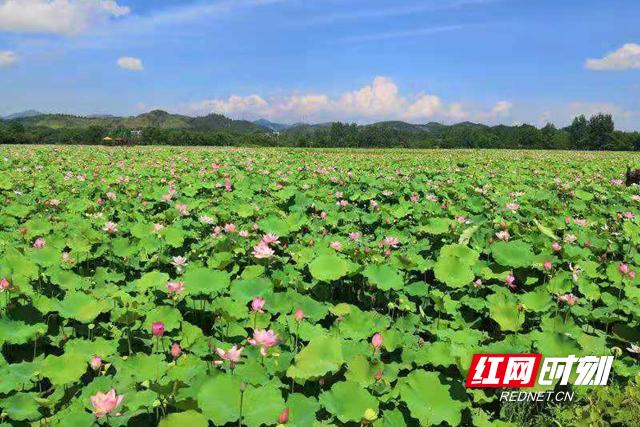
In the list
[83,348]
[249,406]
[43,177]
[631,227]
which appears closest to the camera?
[249,406]

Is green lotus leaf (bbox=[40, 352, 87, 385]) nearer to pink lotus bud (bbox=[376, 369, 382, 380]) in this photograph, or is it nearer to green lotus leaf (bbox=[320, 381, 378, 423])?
green lotus leaf (bbox=[320, 381, 378, 423])

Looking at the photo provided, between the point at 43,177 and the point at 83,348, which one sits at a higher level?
the point at 43,177

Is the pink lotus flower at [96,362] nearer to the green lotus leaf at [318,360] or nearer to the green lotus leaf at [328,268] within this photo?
the green lotus leaf at [318,360]

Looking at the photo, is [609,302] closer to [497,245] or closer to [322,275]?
[497,245]

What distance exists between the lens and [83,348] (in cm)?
233

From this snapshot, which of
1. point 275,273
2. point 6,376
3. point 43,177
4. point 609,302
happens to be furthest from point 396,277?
point 43,177

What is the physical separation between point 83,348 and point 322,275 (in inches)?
61.2

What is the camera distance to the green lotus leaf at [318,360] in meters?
2.07

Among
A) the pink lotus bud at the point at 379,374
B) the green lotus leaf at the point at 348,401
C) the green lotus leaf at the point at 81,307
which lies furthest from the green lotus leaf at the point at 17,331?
the pink lotus bud at the point at 379,374

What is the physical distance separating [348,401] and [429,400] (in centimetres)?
39

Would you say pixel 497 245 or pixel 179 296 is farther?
A: pixel 497 245

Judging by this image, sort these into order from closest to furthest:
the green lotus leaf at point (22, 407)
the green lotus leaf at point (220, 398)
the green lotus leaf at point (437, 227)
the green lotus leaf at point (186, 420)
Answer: the green lotus leaf at point (186, 420), the green lotus leaf at point (220, 398), the green lotus leaf at point (22, 407), the green lotus leaf at point (437, 227)

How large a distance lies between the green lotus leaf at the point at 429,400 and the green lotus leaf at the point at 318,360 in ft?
1.09

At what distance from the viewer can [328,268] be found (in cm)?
327
